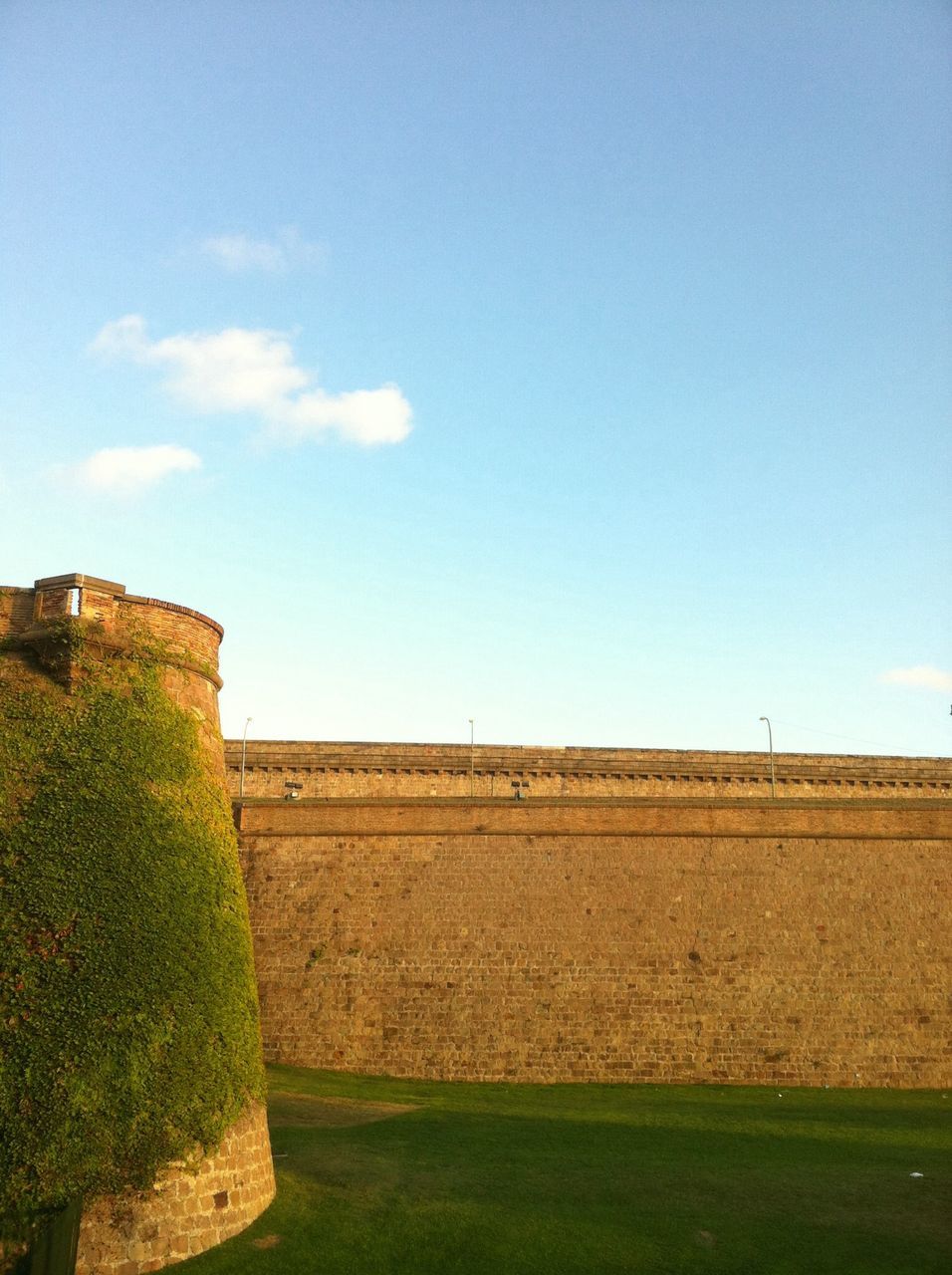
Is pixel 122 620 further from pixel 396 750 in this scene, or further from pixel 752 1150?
pixel 396 750

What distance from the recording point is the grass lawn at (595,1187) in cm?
1188

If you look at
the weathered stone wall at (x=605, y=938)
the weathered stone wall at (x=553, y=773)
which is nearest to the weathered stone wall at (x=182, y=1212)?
the weathered stone wall at (x=605, y=938)

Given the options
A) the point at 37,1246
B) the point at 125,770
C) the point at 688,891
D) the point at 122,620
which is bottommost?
the point at 37,1246

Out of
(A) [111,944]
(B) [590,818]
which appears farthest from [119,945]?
(B) [590,818]

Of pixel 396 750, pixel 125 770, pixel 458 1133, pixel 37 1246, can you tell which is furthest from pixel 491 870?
pixel 37 1246

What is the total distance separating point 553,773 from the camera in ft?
101

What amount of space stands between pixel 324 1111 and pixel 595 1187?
5.17 meters

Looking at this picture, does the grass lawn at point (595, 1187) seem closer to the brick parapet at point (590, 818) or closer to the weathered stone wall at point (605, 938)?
the weathered stone wall at point (605, 938)

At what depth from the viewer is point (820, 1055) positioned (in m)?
20.7

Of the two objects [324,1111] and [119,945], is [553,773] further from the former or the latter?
[119,945]

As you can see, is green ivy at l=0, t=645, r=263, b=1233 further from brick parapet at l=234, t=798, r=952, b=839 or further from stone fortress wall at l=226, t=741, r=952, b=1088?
brick parapet at l=234, t=798, r=952, b=839

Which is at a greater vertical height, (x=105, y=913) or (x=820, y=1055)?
(x=105, y=913)

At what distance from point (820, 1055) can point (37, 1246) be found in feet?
48.4

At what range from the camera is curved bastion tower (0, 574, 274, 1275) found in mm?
10586
